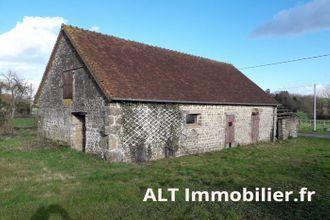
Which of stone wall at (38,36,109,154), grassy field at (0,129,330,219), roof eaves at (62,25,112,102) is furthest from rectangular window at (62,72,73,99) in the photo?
grassy field at (0,129,330,219)

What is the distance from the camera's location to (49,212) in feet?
21.9

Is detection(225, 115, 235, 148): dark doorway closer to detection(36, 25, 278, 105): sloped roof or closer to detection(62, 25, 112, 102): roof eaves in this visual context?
detection(36, 25, 278, 105): sloped roof

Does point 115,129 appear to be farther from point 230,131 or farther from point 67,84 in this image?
point 230,131

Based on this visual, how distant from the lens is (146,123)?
13.5 metres

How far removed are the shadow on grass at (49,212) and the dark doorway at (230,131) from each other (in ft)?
40.5

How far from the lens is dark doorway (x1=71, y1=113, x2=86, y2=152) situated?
15.1 metres

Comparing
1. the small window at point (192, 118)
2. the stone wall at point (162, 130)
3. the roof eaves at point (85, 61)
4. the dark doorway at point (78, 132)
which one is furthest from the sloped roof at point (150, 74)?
the dark doorway at point (78, 132)

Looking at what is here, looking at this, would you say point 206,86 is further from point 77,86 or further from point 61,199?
point 61,199

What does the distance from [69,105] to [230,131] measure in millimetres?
8840

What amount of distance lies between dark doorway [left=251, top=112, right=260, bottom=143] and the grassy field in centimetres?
509

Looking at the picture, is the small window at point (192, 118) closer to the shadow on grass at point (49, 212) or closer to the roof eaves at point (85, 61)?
the roof eaves at point (85, 61)

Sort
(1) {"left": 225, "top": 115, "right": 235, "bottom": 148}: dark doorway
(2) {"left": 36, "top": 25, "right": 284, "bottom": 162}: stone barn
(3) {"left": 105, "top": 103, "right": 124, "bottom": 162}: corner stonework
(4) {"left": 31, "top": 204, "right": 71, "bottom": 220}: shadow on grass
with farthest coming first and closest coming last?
(1) {"left": 225, "top": 115, "right": 235, "bottom": 148}: dark doorway → (2) {"left": 36, "top": 25, "right": 284, "bottom": 162}: stone barn → (3) {"left": 105, "top": 103, "right": 124, "bottom": 162}: corner stonework → (4) {"left": 31, "top": 204, "right": 71, "bottom": 220}: shadow on grass

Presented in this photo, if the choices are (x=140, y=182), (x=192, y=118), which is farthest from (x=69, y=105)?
(x=140, y=182)

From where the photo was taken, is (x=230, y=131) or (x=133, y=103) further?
(x=230, y=131)
